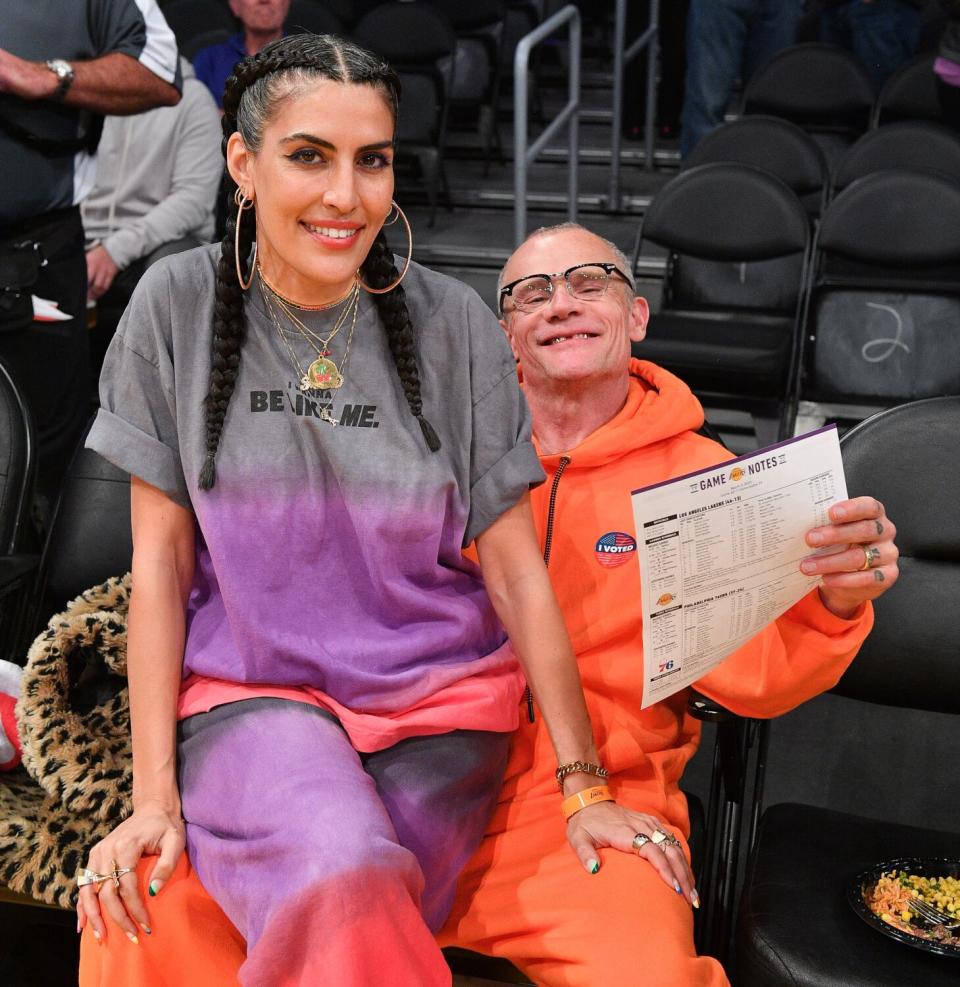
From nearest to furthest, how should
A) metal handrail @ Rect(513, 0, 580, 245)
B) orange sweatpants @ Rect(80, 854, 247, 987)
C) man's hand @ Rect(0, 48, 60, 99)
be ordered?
orange sweatpants @ Rect(80, 854, 247, 987) → man's hand @ Rect(0, 48, 60, 99) → metal handrail @ Rect(513, 0, 580, 245)

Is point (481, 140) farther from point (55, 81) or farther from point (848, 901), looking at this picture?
point (848, 901)

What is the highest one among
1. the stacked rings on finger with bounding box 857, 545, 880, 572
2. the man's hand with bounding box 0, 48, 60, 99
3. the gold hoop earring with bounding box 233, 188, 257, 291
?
the man's hand with bounding box 0, 48, 60, 99

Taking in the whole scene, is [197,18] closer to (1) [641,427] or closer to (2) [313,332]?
(1) [641,427]

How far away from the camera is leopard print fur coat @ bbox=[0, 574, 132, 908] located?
1671 millimetres

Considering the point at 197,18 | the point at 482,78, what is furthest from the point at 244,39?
the point at 482,78

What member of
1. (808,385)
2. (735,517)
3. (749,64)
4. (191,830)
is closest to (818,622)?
(735,517)

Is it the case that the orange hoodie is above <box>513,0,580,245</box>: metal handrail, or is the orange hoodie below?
below

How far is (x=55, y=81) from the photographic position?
261 cm

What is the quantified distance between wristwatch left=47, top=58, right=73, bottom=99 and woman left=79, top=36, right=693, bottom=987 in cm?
118

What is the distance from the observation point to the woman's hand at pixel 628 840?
5.15ft

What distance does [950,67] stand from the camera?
448cm

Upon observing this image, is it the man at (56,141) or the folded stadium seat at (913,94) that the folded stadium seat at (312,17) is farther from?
the man at (56,141)

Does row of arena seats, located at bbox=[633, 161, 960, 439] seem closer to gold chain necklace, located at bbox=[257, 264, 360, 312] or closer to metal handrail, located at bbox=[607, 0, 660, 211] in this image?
metal handrail, located at bbox=[607, 0, 660, 211]

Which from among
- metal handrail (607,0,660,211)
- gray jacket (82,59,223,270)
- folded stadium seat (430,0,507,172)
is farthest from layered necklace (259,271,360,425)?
folded stadium seat (430,0,507,172)
